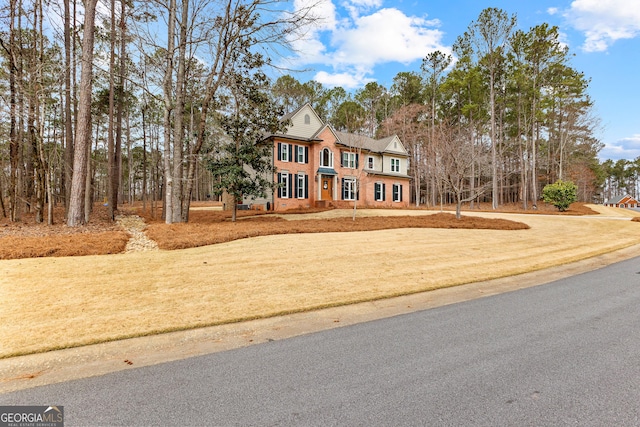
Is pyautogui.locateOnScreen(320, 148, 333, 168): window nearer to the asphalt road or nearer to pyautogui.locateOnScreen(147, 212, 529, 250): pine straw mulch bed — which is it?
pyautogui.locateOnScreen(147, 212, 529, 250): pine straw mulch bed

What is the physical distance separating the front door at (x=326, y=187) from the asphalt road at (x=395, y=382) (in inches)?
828

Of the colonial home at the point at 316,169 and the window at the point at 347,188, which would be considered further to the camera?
the window at the point at 347,188

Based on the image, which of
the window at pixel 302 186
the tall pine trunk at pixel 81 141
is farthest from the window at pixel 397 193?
the tall pine trunk at pixel 81 141

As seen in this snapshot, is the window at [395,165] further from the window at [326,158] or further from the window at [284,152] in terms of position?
the window at [284,152]

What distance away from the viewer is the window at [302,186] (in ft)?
78.4

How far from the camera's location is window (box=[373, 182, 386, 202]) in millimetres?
27828

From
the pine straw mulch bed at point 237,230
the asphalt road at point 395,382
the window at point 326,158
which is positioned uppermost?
the window at point 326,158

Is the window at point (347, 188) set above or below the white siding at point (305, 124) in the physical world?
below

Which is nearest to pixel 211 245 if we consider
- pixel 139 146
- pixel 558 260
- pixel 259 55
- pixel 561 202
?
pixel 558 260

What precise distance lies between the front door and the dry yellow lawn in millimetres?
14323

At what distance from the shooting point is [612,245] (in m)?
10.9

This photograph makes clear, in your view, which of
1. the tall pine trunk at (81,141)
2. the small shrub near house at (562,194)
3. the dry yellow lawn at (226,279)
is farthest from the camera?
the small shrub near house at (562,194)

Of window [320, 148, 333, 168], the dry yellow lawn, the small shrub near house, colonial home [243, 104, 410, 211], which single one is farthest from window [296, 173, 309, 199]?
the small shrub near house

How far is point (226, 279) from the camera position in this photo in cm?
598
